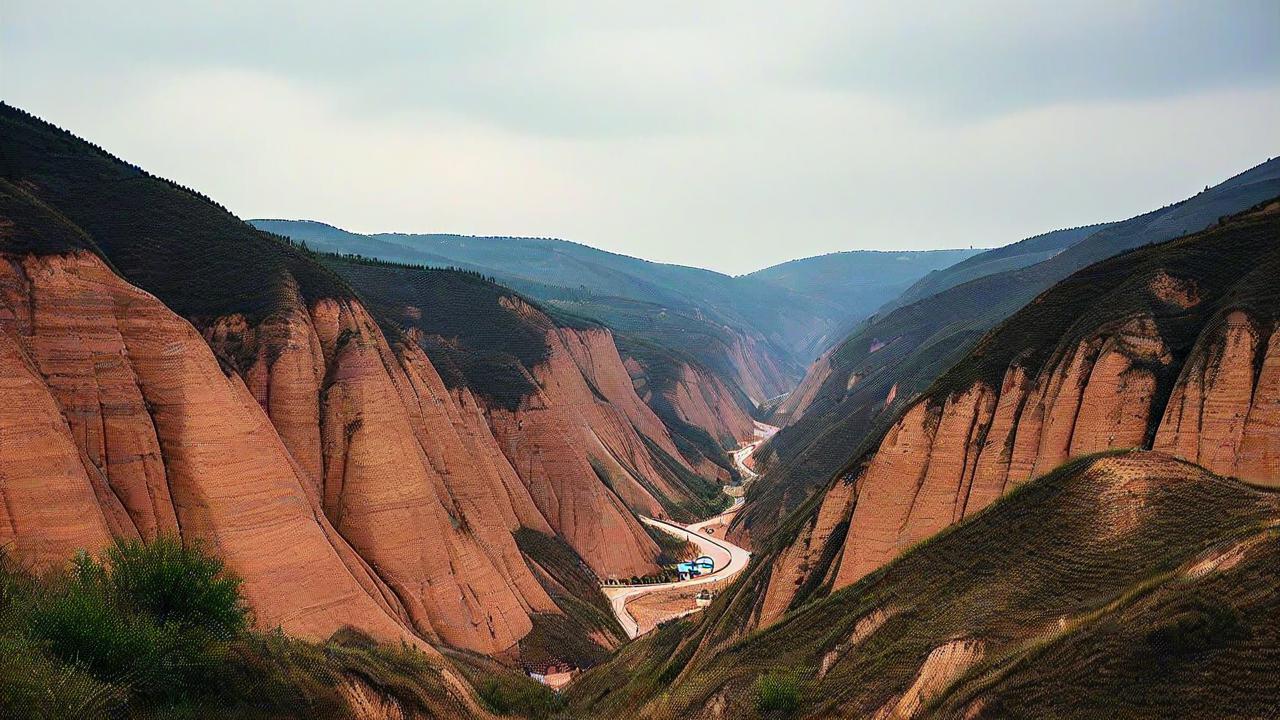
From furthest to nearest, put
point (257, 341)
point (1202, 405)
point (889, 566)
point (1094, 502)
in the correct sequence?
point (257, 341) → point (1202, 405) → point (889, 566) → point (1094, 502)

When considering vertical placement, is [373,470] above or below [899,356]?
above

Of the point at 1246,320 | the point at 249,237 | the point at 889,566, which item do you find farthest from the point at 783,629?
the point at 249,237

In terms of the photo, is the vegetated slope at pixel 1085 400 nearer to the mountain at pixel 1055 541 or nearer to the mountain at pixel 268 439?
the mountain at pixel 1055 541

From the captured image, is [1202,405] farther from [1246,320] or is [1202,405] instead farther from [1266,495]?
[1266,495]

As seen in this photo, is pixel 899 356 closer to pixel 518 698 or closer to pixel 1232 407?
pixel 1232 407

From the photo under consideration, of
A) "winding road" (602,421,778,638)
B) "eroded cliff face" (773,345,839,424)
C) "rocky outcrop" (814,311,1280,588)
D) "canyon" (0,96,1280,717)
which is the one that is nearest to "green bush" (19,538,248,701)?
"canyon" (0,96,1280,717)

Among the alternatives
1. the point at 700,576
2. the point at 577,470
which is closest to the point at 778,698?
the point at 700,576
